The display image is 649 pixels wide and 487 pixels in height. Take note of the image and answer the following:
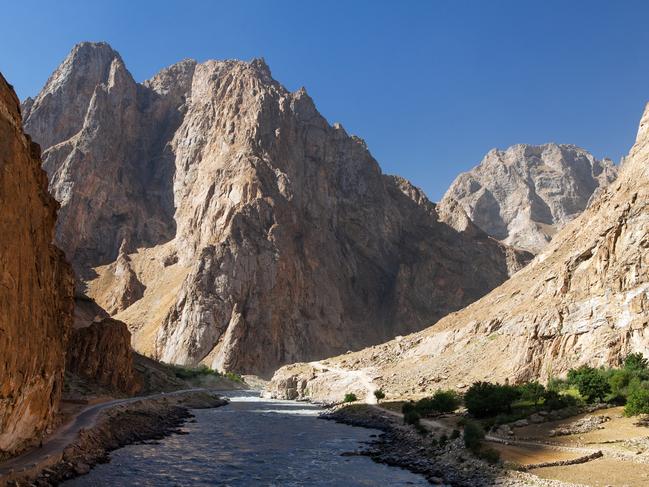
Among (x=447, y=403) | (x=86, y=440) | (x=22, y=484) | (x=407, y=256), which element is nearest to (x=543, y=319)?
(x=447, y=403)

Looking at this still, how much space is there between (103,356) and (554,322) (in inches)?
1885

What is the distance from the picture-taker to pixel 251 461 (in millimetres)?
31047

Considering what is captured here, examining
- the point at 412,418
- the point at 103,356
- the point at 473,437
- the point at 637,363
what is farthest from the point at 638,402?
the point at 103,356

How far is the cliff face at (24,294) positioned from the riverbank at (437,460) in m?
18.7

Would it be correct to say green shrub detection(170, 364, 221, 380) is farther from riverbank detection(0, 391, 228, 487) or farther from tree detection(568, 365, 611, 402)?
tree detection(568, 365, 611, 402)

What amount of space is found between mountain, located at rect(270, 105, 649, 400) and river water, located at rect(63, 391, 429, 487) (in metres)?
20.1

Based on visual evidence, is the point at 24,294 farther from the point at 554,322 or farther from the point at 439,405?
the point at 554,322

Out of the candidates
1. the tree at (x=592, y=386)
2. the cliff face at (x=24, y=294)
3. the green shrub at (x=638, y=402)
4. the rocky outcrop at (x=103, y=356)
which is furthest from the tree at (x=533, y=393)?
the rocky outcrop at (x=103, y=356)

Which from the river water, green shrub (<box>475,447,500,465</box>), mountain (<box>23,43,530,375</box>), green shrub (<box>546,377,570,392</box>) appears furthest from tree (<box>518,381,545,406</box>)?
mountain (<box>23,43,530,375</box>)

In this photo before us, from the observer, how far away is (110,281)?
503ft

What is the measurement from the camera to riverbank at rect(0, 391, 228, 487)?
73.8ft

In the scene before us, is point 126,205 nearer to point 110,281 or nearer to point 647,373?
point 110,281

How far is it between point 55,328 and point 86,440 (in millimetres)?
6691

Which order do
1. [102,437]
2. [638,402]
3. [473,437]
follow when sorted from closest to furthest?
[473,437] → [638,402] → [102,437]
